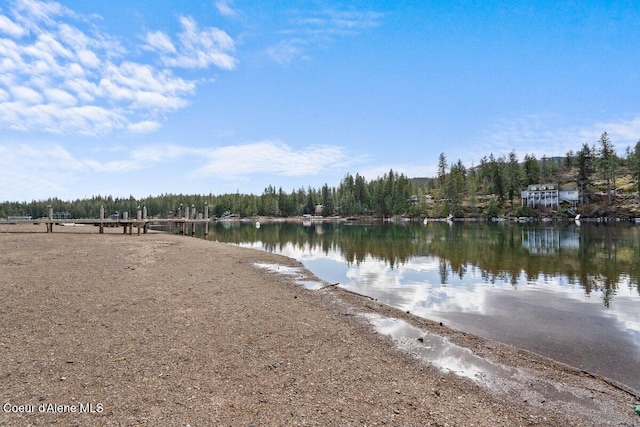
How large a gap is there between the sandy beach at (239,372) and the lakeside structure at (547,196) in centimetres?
14507

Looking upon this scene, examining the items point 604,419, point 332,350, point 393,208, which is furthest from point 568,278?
point 393,208

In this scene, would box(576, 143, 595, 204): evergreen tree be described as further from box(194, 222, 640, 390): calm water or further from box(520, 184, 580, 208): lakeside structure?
box(194, 222, 640, 390): calm water

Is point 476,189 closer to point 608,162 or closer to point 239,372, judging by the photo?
point 608,162

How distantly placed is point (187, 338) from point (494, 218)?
466ft

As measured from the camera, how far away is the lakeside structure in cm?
12934

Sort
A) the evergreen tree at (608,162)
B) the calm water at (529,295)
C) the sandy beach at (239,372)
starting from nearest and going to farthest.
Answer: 1. the sandy beach at (239,372)
2. the calm water at (529,295)
3. the evergreen tree at (608,162)

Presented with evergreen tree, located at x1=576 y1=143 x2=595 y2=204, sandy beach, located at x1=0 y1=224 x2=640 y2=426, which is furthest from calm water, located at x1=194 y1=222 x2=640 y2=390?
evergreen tree, located at x1=576 y1=143 x2=595 y2=204

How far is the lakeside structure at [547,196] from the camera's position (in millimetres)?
129337

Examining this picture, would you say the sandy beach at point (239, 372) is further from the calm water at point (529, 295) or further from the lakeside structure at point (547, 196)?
the lakeside structure at point (547, 196)

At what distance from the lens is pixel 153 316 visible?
10859 millimetres

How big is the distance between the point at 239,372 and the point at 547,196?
155m

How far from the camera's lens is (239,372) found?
741cm

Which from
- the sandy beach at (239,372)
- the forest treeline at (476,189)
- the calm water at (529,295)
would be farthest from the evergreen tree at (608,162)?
the sandy beach at (239,372)

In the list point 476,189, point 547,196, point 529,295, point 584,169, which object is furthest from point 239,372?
point 476,189
